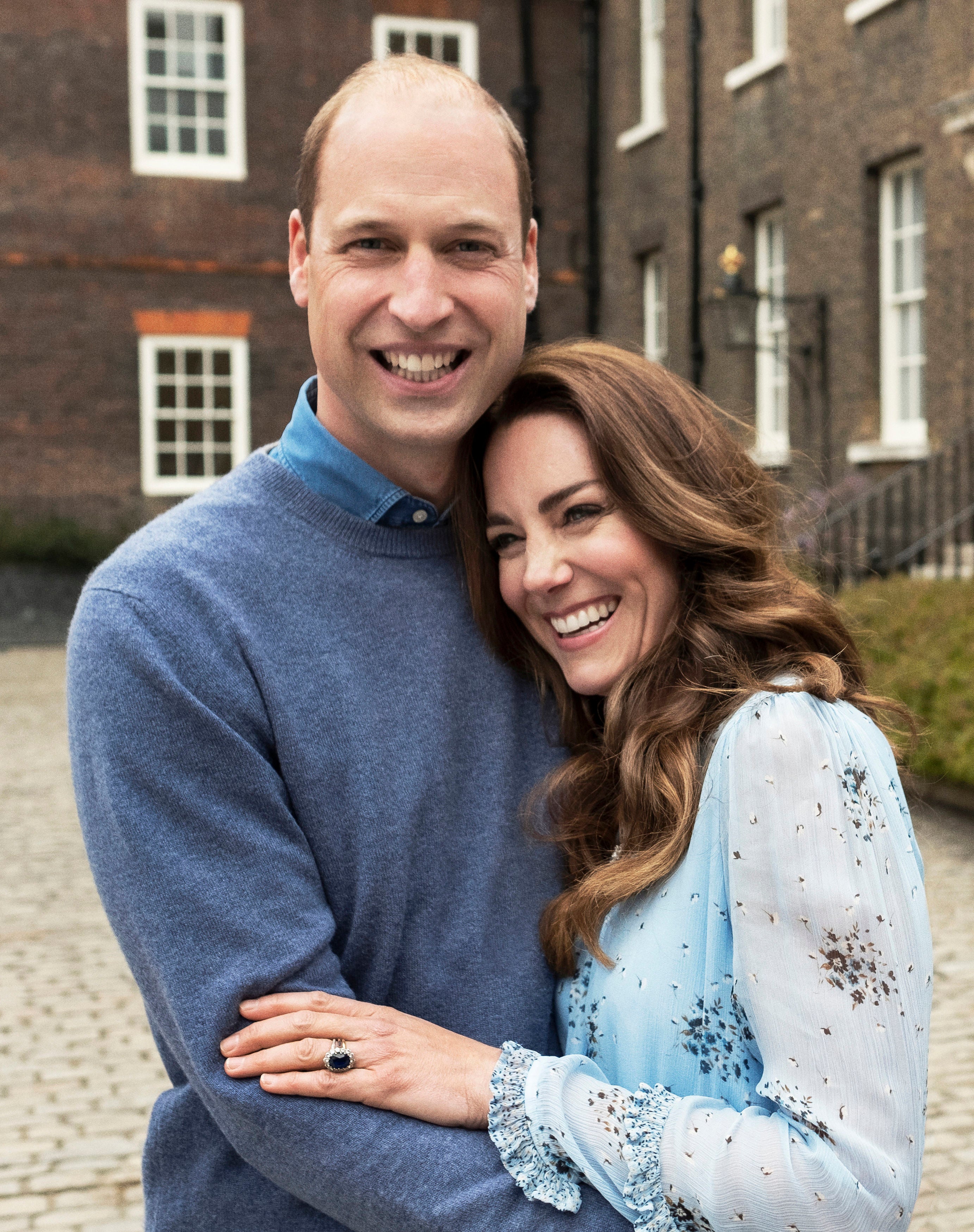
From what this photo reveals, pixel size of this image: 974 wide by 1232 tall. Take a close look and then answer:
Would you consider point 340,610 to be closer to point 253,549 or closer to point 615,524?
point 253,549

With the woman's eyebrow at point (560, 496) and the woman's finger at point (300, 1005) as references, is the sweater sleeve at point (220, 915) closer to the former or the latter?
the woman's finger at point (300, 1005)

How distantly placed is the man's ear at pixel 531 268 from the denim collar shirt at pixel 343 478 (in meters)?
0.34

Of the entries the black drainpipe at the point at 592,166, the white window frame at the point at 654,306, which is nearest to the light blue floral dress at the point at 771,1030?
the white window frame at the point at 654,306

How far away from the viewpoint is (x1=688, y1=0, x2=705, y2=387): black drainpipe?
15789 millimetres

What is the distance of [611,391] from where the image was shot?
6.20 ft

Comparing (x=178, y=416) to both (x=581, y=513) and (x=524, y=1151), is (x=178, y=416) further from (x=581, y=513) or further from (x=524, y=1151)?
(x=524, y=1151)

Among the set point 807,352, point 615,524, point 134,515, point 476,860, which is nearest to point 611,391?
point 615,524

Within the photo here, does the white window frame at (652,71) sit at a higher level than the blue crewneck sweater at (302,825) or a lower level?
higher

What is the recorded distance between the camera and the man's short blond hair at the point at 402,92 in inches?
70.7

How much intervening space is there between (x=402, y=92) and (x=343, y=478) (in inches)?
20.0

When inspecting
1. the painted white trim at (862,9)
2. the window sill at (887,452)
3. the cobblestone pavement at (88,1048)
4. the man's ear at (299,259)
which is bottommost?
the cobblestone pavement at (88,1048)

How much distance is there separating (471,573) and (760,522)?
16.8 inches

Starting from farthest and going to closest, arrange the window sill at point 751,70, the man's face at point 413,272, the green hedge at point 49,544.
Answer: the green hedge at point 49,544 → the window sill at point 751,70 → the man's face at point 413,272

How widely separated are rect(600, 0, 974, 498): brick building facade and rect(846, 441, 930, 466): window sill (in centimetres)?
2
